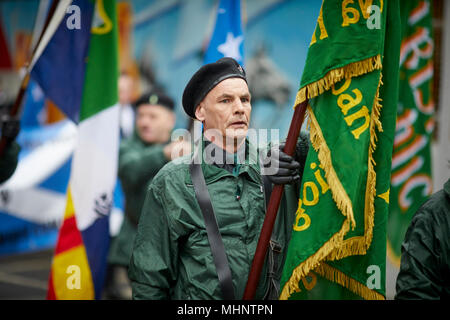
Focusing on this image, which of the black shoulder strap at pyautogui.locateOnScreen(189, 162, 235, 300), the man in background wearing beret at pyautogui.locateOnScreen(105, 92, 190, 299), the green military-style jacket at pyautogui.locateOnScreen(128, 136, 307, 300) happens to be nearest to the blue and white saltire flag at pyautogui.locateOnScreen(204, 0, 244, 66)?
the man in background wearing beret at pyautogui.locateOnScreen(105, 92, 190, 299)

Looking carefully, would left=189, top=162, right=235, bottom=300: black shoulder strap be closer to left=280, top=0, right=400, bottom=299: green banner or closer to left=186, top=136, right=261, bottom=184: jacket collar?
left=186, top=136, right=261, bottom=184: jacket collar

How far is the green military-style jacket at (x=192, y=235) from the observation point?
2.82m

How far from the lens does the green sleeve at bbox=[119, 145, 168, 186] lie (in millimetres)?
6344

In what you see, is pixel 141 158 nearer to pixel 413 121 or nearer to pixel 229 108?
pixel 413 121

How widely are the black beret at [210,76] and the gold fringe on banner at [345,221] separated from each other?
0.49 meters

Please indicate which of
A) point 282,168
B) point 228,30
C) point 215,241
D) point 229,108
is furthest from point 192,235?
point 228,30

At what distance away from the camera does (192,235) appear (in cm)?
287

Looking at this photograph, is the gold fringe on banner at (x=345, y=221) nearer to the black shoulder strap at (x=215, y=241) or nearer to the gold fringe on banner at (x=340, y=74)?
the gold fringe on banner at (x=340, y=74)

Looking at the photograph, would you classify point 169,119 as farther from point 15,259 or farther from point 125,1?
point 15,259

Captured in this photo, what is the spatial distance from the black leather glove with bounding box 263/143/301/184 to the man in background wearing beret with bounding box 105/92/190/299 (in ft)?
10.9

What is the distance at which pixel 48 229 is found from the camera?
943 centimetres

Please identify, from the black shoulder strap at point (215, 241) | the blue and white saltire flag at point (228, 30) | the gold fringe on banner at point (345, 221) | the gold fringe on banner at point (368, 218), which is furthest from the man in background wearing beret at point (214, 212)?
the blue and white saltire flag at point (228, 30)

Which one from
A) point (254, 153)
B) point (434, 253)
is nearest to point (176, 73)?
point (254, 153)

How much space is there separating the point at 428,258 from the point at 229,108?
1197mm
